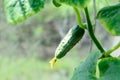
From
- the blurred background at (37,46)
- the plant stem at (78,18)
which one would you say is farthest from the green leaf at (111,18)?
the blurred background at (37,46)

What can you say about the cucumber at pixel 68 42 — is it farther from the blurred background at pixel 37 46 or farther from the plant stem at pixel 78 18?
the blurred background at pixel 37 46

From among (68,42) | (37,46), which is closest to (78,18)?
(68,42)

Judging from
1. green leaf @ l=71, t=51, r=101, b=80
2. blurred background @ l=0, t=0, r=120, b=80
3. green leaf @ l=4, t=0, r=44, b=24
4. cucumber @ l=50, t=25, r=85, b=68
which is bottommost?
blurred background @ l=0, t=0, r=120, b=80

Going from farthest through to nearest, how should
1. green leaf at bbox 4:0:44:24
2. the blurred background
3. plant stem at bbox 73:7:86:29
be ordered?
the blurred background, plant stem at bbox 73:7:86:29, green leaf at bbox 4:0:44:24

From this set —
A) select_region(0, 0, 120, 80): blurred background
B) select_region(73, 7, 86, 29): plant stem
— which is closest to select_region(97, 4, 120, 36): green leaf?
select_region(73, 7, 86, 29): plant stem

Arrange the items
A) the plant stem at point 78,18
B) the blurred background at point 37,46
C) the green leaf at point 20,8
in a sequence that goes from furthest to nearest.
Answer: the blurred background at point 37,46 → the plant stem at point 78,18 → the green leaf at point 20,8

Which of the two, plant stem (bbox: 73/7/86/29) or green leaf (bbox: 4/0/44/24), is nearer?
green leaf (bbox: 4/0/44/24)

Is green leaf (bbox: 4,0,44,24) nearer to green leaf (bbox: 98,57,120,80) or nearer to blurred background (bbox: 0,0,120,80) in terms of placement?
green leaf (bbox: 98,57,120,80)

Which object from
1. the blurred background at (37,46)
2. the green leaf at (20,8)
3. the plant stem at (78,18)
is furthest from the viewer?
the blurred background at (37,46)
